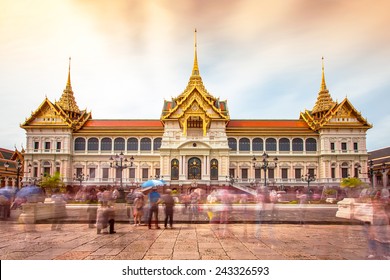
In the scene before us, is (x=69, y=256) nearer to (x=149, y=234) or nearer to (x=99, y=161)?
(x=149, y=234)

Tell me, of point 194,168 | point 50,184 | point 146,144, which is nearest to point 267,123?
point 194,168

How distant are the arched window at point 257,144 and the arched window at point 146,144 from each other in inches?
599

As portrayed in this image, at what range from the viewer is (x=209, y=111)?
5512cm

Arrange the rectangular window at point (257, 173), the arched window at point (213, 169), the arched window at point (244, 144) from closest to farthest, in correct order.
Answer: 1. the arched window at point (213, 169)
2. the rectangular window at point (257, 173)
3. the arched window at point (244, 144)

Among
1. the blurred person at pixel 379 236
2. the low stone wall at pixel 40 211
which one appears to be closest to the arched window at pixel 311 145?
the low stone wall at pixel 40 211

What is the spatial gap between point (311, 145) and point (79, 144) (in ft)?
112

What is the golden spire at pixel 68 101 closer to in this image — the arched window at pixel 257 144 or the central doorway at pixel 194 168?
the central doorway at pixel 194 168

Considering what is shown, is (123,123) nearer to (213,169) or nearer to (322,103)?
(213,169)

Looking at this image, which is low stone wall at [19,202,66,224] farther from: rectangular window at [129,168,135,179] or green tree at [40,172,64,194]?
rectangular window at [129,168,135,179]

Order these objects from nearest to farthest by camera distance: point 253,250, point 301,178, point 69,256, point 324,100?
point 69,256 < point 253,250 < point 301,178 < point 324,100

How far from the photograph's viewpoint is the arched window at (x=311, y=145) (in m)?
55.3

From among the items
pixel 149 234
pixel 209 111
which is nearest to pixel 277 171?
pixel 209 111

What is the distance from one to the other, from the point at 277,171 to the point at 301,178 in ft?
11.3

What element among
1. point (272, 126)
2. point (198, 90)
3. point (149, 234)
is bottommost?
point (149, 234)
